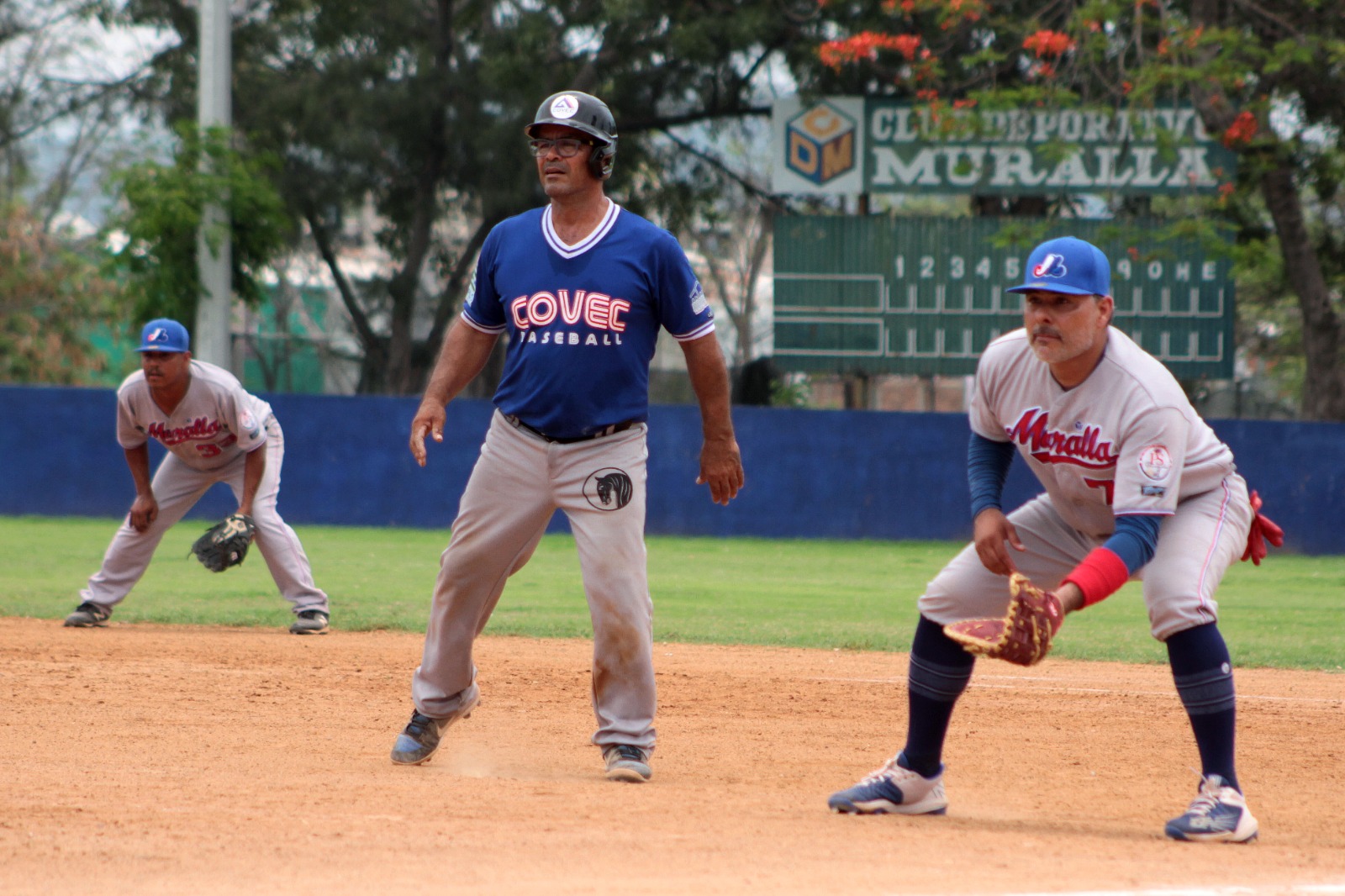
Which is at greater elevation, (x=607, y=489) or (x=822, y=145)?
(x=822, y=145)

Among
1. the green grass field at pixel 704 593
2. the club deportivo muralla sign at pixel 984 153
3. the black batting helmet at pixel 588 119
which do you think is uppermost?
the club deportivo muralla sign at pixel 984 153

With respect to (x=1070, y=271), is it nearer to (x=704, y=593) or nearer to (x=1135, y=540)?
(x=1135, y=540)

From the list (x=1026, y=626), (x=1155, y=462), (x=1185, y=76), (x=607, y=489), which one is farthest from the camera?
(x=1185, y=76)

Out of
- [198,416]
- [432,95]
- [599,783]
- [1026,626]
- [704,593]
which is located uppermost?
[432,95]

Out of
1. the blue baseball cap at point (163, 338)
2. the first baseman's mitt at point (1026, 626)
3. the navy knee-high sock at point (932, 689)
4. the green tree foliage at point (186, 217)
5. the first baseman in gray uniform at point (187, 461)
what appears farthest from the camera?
the green tree foliage at point (186, 217)

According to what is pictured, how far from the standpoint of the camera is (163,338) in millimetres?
8273

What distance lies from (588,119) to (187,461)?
203 inches

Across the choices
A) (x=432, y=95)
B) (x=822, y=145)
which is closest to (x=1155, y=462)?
(x=822, y=145)

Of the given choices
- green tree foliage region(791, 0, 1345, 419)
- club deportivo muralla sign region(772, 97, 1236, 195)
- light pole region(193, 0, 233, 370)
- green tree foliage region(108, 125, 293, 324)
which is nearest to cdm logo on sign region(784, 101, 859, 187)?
club deportivo muralla sign region(772, 97, 1236, 195)

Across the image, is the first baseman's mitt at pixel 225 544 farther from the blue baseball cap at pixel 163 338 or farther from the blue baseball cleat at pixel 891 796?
the blue baseball cleat at pixel 891 796

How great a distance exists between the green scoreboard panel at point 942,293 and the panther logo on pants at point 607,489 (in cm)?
1292

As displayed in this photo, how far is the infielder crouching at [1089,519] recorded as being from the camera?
13.4 feet

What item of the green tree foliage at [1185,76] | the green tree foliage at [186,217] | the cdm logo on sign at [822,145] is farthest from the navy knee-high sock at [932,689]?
the green tree foliage at [186,217]

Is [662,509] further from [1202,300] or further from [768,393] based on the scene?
[1202,300]
